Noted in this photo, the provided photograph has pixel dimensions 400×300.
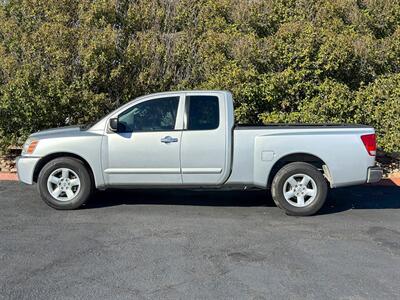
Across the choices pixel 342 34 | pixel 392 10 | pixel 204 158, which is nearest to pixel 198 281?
pixel 204 158

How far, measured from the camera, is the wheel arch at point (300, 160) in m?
7.44

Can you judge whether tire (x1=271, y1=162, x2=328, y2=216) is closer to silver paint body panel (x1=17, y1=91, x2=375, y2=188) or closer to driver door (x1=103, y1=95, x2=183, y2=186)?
silver paint body panel (x1=17, y1=91, x2=375, y2=188)

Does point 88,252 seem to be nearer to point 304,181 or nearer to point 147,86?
point 304,181

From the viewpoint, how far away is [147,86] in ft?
36.6

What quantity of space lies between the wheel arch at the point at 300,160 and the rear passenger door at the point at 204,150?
28.3 inches

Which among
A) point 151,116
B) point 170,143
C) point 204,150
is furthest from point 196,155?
point 151,116

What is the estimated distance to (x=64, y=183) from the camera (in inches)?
298

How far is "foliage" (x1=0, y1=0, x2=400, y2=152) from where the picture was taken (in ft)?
33.8

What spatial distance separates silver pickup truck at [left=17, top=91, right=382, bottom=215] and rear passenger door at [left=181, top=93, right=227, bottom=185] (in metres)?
0.01

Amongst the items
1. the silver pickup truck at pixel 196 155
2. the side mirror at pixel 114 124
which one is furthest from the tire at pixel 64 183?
the side mirror at pixel 114 124

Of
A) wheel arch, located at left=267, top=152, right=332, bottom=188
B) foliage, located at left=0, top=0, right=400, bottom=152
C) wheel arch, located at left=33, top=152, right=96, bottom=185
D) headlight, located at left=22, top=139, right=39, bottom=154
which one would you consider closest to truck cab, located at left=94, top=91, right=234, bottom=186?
wheel arch, located at left=33, top=152, right=96, bottom=185

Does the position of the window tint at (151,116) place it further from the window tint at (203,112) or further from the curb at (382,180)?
the curb at (382,180)

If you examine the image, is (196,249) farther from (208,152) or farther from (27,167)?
(27,167)

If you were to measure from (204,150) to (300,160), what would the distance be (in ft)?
4.58
